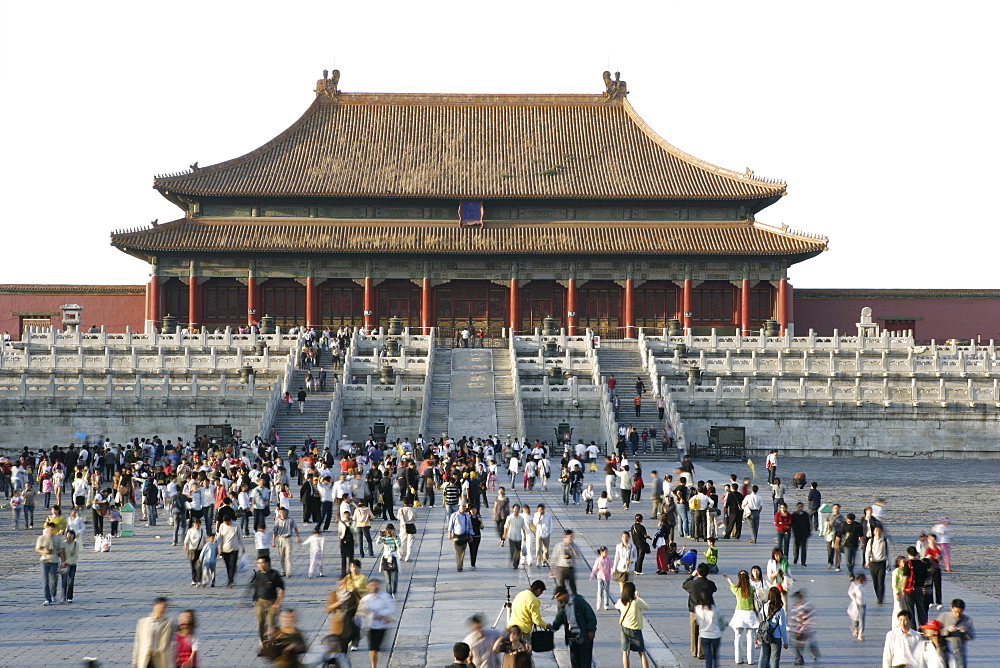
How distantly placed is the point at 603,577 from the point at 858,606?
11.0 ft

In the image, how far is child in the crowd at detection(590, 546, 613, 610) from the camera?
54.3ft

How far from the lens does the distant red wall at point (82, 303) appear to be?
61812 millimetres

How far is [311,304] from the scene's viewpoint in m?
61.2

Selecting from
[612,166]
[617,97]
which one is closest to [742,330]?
[612,166]

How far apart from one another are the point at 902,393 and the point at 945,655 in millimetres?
31530

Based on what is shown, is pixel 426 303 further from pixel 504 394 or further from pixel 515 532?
pixel 515 532

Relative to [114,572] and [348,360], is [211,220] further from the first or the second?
[114,572]

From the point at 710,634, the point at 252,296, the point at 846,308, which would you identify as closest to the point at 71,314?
the point at 252,296

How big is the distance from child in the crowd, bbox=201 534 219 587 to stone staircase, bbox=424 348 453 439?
1913 cm

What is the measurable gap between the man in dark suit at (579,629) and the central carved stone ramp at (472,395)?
2394 centimetres

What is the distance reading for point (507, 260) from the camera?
61438 millimetres

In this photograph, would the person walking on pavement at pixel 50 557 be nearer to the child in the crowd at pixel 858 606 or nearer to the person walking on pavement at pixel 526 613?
the person walking on pavement at pixel 526 613

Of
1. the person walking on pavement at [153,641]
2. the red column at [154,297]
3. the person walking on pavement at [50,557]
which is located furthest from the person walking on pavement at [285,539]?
the red column at [154,297]

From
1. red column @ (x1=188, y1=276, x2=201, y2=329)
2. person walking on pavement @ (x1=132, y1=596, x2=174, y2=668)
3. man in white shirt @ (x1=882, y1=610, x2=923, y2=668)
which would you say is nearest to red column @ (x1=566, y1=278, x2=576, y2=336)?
red column @ (x1=188, y1=276, x2=201, y2=329)
